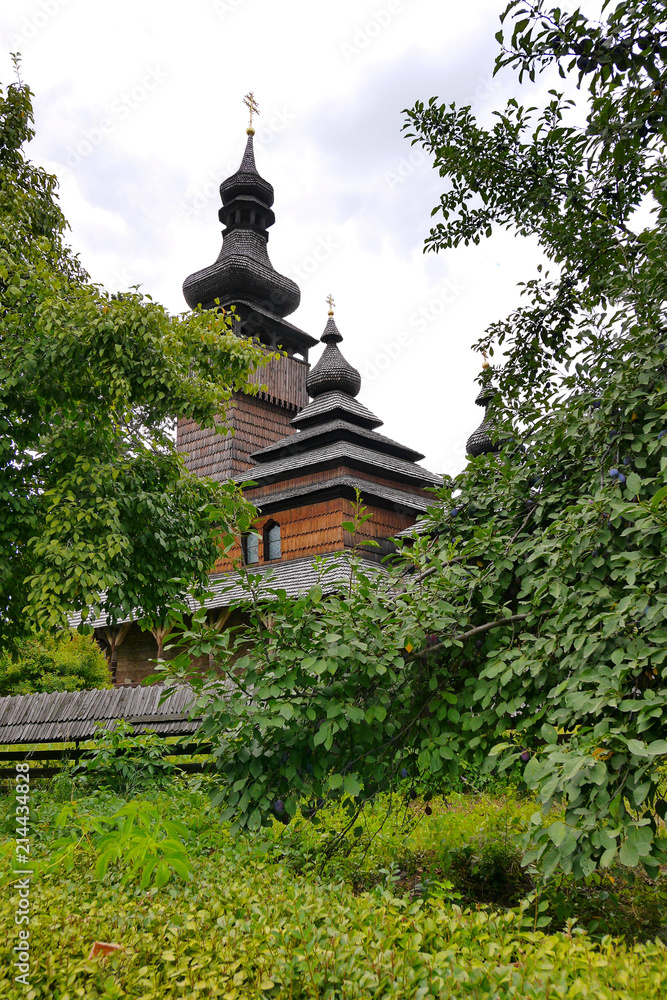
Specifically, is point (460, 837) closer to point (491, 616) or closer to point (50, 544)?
point (491, 616)

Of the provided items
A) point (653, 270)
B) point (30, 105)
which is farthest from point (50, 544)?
point (30, 105)

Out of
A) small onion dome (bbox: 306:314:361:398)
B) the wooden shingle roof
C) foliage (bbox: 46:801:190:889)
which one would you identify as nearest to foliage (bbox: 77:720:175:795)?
the wooden shingle roof

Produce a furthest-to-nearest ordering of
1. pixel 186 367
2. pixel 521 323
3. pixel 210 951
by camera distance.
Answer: pixel 186 367 < pixel 521 323 < pixel 210 951

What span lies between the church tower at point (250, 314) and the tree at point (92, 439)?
1697 cm

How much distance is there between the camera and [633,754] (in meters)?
Answer: 2.54

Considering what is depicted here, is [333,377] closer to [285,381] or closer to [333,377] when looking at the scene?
[333,377]

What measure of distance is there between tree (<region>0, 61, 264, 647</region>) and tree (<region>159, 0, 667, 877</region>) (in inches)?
116

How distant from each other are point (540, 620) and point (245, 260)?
1183 inches

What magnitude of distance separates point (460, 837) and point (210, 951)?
11.1 feet

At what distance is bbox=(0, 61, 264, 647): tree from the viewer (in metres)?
7.12

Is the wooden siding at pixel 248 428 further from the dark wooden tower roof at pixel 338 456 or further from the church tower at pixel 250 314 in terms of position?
the dark wooden tower roof at pixel 338 456

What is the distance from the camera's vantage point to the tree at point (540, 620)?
9.32 ft

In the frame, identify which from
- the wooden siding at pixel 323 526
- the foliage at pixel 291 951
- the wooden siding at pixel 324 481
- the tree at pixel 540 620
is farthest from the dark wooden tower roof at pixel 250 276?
the foliage at pixel 291 951

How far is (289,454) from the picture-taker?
78.5 ft
